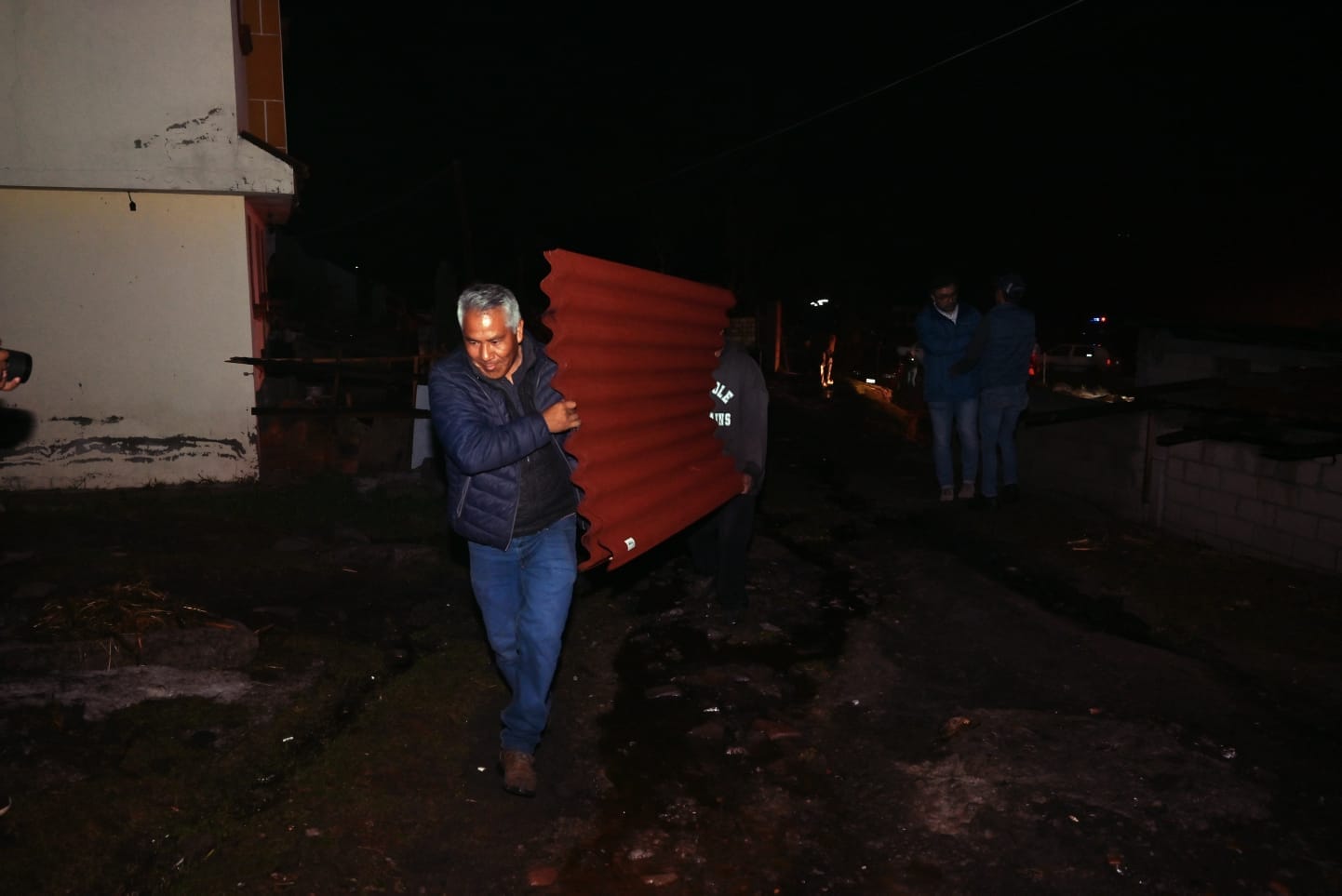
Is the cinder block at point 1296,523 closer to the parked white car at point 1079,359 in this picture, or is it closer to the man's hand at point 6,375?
the man's hand at point 6,375

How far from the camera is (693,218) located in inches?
1681

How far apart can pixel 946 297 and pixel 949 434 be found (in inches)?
54.2

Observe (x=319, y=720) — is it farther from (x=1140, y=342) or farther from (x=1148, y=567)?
Answer: (x=1140, y=342)

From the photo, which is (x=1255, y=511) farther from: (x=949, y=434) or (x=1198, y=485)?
(x=949, y=434)

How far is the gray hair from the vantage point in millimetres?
3648

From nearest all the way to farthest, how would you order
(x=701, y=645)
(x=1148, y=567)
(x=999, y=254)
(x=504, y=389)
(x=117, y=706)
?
(x=504, y=389) < (x=117, y=706) < (x=701, y=645) < (x=1148, y=567) < (x=999, y=254)

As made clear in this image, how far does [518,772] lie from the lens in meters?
3.94

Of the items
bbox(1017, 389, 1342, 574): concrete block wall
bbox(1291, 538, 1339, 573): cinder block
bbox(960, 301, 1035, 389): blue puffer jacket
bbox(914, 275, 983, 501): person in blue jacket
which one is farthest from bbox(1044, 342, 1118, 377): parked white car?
bbox(1291, 538, 1339, 573): cinder block

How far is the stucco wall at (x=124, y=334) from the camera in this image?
9.79m

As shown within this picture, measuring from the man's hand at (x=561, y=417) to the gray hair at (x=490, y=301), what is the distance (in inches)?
14.4

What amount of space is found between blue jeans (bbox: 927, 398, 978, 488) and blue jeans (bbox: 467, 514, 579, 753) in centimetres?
571

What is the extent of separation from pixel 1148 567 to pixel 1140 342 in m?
3.24

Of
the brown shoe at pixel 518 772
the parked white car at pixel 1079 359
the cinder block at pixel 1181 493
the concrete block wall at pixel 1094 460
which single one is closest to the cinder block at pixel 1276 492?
the cinder block at pixel 1181 493

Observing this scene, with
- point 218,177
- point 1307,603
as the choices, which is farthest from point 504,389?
point 218,177
